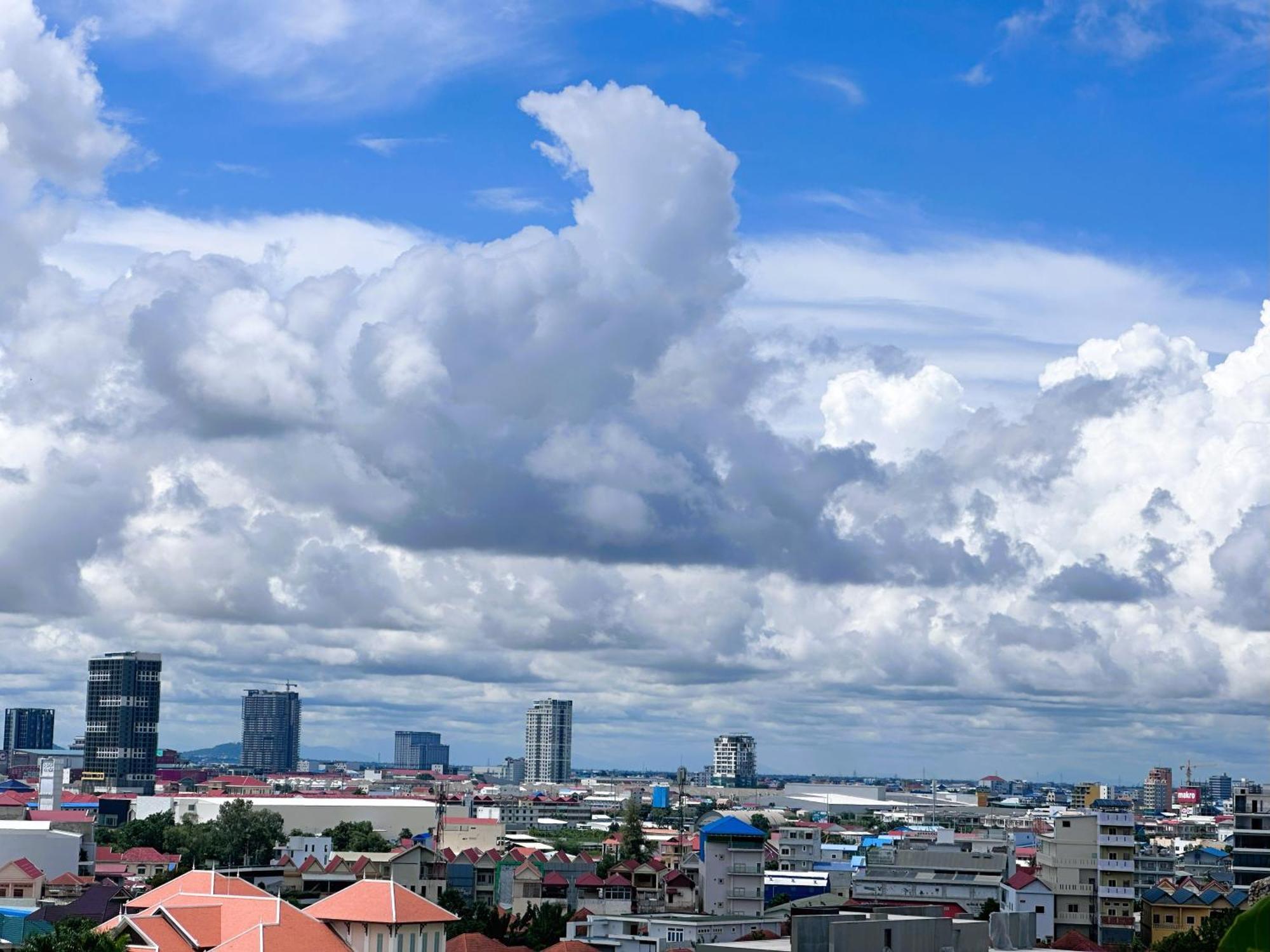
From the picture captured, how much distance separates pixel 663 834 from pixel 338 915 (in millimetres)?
100819

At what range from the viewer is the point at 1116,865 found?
6981 centimetres

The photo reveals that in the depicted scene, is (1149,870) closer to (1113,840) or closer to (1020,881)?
(1113,840)

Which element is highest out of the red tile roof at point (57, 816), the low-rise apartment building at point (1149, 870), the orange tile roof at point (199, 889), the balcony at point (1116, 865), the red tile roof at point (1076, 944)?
the orange tile roof at point (199, 889)

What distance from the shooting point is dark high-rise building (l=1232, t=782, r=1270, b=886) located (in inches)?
2901

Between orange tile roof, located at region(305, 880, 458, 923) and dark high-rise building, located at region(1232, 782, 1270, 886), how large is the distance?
4323 cm

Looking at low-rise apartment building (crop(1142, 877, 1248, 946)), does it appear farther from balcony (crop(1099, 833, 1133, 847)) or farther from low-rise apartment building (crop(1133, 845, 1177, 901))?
balcony (crop(1099, 833, 1133, 847))

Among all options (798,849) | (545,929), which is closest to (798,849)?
(798,849)

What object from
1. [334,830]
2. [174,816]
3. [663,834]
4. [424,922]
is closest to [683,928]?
[424,922]

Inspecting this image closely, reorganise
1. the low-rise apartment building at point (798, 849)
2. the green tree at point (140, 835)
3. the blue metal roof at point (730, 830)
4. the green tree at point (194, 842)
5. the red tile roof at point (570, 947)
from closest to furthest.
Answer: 1. the red tile roof at point (570, 947)
2. the blue metal roof at point (730, 830)
3. the low-rise apartment building at point (798, 849)
4. the green tree at point (194, 842)
5. the green tree at point (140, 835)

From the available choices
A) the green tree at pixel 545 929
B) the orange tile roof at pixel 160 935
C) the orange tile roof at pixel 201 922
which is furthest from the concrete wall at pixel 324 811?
the orange tile roof at pixel 160 935

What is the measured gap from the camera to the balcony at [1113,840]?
230ft

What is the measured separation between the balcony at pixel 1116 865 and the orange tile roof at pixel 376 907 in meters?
34.4

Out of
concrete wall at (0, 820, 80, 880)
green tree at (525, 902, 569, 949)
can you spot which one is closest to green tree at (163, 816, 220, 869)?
concrete wall at (0, 820, 80, 880)

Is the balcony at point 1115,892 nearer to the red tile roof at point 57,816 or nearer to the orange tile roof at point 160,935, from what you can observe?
the orange tile roof at point 160,935
